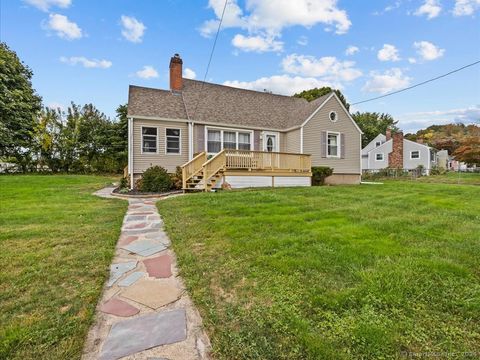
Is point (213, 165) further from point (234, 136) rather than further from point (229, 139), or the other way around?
point (234, 136)

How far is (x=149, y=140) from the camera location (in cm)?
1230

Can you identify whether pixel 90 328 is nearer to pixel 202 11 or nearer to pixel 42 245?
pixel 42 245

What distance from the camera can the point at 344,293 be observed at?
97.8 inches

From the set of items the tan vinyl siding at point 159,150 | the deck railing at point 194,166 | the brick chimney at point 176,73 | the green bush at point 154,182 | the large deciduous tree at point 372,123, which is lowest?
the green bush at point 154,182

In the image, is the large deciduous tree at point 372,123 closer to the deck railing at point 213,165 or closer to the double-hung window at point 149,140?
the deck railing at point 213,165

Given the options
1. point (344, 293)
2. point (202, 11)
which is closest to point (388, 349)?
point (344, 293)

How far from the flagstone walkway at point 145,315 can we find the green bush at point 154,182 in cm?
676

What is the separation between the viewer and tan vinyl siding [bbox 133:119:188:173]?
11992 mm

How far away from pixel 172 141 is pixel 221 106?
361 centimetres

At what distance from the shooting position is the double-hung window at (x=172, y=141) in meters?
12.6

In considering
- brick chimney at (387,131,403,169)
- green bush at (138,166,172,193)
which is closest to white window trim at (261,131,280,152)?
green bush at (138,166,172,193)

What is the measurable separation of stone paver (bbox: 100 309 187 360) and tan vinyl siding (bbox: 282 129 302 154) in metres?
12.5

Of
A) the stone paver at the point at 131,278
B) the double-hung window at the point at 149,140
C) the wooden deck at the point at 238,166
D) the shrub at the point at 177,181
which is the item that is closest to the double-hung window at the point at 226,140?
the wooden deck at the point at 238,166

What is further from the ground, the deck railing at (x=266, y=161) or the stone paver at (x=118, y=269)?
the deck railing at (x=266, y=161)
